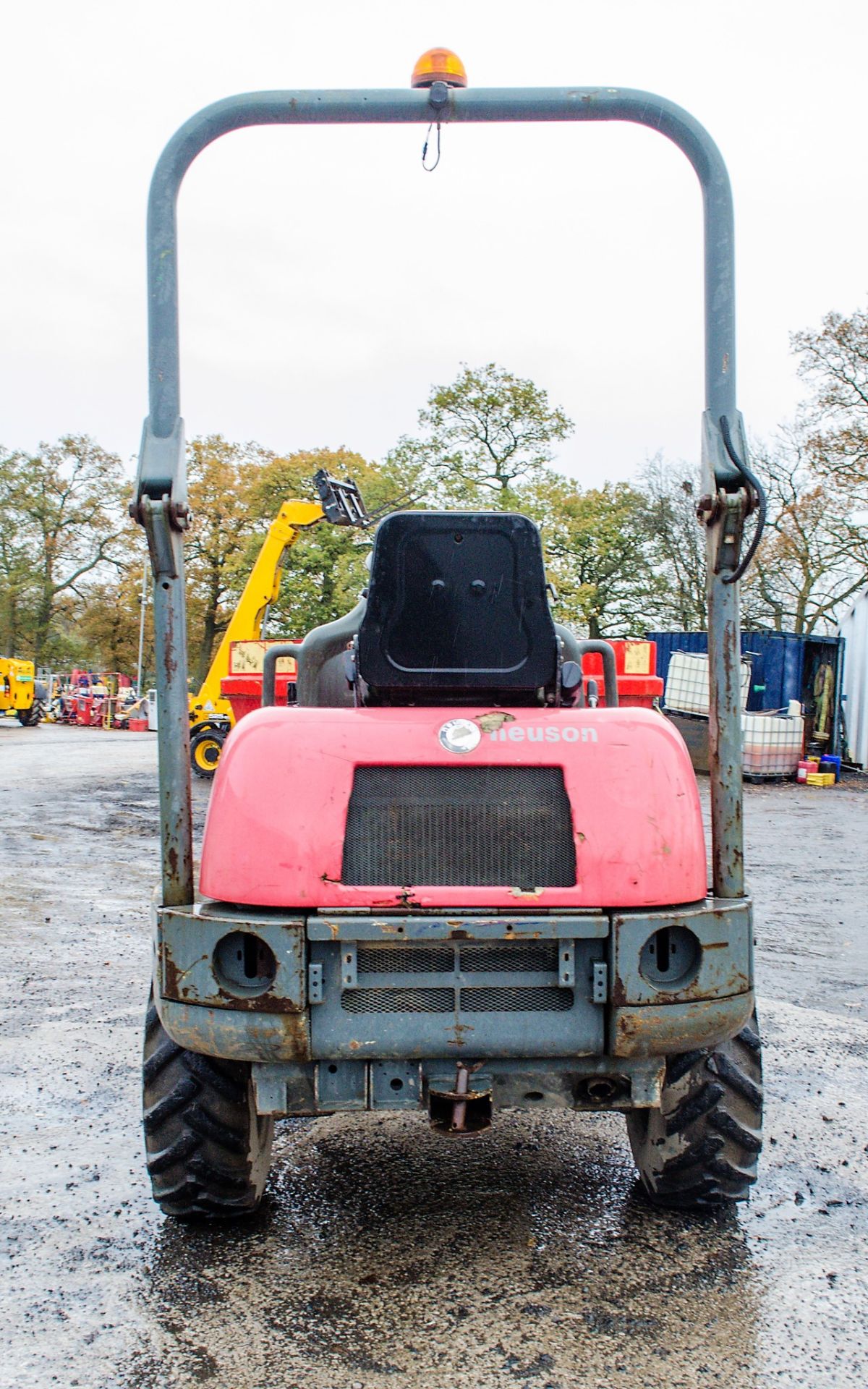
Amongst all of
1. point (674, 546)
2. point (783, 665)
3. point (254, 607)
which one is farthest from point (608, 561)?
point (254, 607)

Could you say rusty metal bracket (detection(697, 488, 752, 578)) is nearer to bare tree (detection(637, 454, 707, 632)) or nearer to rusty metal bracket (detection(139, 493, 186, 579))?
rusty metal bracket (detection(139, 493, 186, 579))

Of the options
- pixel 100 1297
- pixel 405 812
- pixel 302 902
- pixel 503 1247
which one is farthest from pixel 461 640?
pixel 100 1297

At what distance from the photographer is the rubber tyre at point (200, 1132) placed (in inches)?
134

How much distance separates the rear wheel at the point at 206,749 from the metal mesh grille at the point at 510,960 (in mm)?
16039

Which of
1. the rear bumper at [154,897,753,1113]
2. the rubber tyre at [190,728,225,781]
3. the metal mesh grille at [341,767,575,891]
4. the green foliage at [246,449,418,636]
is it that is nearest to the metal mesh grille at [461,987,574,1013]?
the rear bumper at [154,897,753,1113]

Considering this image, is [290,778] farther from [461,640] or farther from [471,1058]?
[471,1058]

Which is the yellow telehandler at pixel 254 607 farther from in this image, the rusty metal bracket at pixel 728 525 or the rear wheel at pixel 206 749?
the rusty metal bracket at pixel 728 525

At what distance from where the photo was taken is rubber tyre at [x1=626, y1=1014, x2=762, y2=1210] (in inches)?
135

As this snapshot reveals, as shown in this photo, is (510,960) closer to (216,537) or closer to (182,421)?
(182,421)

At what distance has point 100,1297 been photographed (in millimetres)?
3156

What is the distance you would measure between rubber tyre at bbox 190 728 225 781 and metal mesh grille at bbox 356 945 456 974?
Answer: 16015 millimetres

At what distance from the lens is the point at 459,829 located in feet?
10.4

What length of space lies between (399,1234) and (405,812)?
1.31 metres

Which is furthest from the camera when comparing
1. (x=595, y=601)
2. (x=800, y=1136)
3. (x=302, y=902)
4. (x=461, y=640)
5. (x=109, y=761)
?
(x=595, y=601)
